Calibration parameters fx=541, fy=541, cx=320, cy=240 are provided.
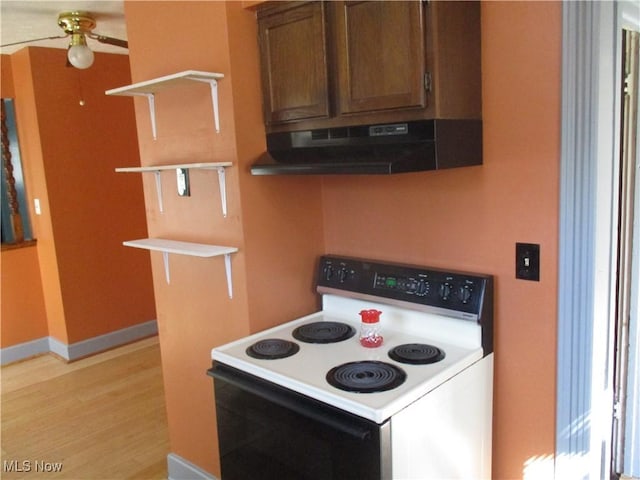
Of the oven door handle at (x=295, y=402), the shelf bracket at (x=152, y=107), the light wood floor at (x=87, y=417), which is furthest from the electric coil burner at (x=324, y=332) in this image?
the light wood floor at (x=87, y=417)

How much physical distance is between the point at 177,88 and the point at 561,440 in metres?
1.82

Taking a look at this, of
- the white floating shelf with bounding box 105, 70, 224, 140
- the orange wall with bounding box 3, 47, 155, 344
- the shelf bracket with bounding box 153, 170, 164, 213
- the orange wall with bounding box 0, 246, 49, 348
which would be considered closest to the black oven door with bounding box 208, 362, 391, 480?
the shelf bracket with bounding box 153, 170, 164, 213

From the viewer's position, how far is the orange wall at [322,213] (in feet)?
5.22

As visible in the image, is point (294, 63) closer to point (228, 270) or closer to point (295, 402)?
point (228, 270)

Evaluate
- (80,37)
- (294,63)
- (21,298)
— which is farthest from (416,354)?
(21,298)

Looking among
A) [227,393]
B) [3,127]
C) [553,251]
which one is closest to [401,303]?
[553,251]

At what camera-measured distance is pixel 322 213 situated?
2201 millimetres

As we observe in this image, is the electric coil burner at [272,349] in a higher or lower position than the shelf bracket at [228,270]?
lower

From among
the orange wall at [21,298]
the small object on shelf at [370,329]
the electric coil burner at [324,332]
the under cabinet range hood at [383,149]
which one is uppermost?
the under cabinet range hood at [383,149]

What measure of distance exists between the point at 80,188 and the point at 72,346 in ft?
3.86

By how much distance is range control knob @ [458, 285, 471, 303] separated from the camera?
5.65ft

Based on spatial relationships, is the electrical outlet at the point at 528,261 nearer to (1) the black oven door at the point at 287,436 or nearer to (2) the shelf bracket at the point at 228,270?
(1) the black oven door at the point at 287,436

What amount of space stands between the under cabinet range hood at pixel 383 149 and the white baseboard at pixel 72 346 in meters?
2.95

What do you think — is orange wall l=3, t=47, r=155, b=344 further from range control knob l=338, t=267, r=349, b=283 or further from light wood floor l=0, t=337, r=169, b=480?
range control knob l=338, t=267, r=349, b=283
